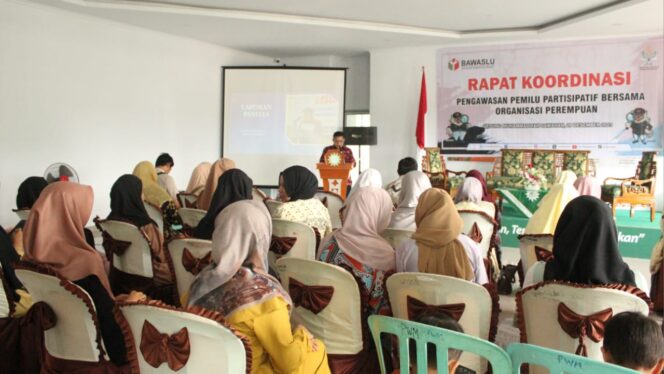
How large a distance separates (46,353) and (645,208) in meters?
8.50

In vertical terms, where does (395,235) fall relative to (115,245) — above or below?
above

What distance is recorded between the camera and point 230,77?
1016 cm

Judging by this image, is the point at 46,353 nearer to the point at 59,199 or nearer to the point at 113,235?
the point at 59,199

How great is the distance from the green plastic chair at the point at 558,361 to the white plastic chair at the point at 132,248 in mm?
2503

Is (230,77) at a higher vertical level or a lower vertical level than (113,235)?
higher

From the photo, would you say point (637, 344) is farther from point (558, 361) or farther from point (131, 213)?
point (131, 213)

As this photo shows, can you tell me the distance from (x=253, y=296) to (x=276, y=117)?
8521 millimetres

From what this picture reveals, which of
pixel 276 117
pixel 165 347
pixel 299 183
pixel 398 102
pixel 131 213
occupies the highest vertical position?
pixel 398 102

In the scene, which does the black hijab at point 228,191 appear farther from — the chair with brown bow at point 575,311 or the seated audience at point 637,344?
the seated audience at point 637,344

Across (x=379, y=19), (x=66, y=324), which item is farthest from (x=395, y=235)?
(x=379, y=19)

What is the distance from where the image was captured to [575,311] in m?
1.92

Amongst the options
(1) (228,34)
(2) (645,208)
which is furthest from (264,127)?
(2) (645,208)

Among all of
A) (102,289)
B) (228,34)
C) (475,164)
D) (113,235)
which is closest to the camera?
(102,289)

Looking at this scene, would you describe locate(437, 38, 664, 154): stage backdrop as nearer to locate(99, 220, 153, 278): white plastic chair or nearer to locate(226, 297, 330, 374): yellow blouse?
locate(99, 220, 153, 278): white plastic chair
